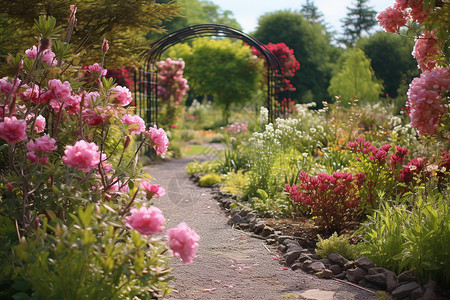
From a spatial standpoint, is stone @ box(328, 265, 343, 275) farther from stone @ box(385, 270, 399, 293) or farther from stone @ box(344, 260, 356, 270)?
stone @ box(385, 270, 399, 293)

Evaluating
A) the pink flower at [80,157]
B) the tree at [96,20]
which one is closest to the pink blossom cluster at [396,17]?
the pink flower at [80,157]

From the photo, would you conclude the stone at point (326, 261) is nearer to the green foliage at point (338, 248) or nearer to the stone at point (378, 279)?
the green foliage at point (338, 248)

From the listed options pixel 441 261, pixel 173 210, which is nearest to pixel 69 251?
pixel 441 261

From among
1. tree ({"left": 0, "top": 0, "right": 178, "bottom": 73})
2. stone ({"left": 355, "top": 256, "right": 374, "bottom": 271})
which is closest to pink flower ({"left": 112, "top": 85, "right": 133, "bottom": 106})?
stone ({"left": 355, "top": 256, "right": 374, "bottom": 271})

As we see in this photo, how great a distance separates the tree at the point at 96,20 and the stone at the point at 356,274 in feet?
13.1

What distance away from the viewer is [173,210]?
6004 mm

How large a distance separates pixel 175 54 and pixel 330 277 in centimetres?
1513

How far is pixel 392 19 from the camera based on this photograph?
3.74 meters

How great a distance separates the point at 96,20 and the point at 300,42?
63.6 feet

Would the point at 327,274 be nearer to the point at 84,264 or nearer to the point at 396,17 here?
the point at 84,264

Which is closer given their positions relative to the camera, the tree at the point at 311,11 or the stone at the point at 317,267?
the stone at the point at 317,267

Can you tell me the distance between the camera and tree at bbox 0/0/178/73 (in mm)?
5434

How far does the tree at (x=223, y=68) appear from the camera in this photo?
56.3 ft

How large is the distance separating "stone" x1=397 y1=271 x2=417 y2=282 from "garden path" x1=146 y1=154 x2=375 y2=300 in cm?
25
